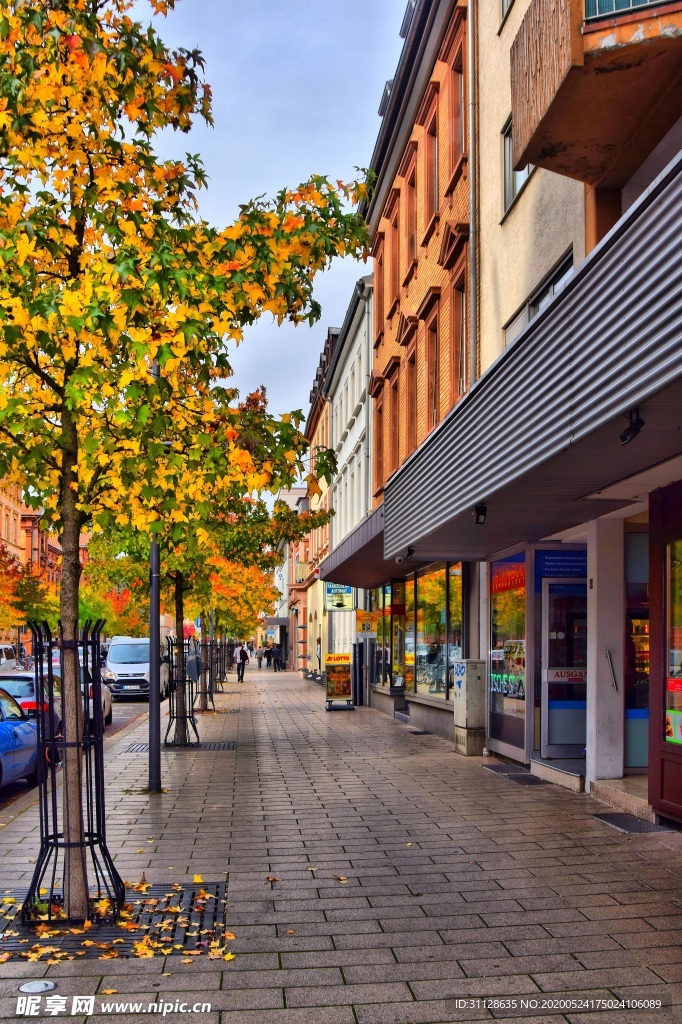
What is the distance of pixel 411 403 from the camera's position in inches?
883

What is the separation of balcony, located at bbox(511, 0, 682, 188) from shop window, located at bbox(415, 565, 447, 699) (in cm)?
1071

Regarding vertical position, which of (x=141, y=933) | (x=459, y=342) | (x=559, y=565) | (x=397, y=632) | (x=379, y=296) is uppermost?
(x=379, y=296)

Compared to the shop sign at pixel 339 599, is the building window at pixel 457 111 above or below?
above

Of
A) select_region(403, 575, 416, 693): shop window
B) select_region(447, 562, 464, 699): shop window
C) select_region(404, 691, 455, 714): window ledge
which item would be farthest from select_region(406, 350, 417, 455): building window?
select_region(404, 691, 455, 714): window ledge

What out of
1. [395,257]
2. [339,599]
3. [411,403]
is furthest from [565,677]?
[339,599]

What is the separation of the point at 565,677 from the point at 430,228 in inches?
375

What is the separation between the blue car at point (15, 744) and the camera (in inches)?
496

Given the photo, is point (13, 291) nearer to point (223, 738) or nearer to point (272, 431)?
point (272, 431)

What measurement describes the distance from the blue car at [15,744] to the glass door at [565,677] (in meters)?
5.86

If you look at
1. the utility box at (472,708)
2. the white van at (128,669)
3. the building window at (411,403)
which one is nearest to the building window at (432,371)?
Result: the building window at (411,403)

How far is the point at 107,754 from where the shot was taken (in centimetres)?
1709

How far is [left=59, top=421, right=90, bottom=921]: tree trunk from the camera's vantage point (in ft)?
21.7

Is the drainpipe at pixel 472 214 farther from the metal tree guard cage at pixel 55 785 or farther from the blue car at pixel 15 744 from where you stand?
the metal tree guard cage at pixel 55 785

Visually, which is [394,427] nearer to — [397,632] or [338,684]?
[397,632]
